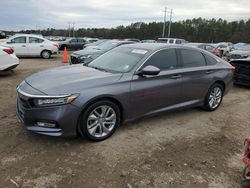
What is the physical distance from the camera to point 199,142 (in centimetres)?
446

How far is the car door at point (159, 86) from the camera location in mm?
4504

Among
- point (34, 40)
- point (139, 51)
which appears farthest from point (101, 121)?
point (34, 40)

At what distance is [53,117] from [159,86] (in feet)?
6.55

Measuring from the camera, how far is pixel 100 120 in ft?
13.7

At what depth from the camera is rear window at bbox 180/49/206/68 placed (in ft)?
17.6

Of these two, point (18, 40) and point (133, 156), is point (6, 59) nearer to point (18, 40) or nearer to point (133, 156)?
point (133, 156)

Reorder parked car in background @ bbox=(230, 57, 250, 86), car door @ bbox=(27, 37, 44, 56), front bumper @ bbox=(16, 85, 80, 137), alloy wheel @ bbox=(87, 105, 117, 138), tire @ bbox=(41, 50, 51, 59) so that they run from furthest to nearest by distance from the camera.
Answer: tire @ bbox=(41, 50, 51, 59)
car door @ bbox=(27, 37, 44, 56)
parked car in background @ bbox=(230, 57, 250, 86)
alloy wheel @ bbox=(87, 105, 117, 138)
front bumper @ bbox=(16, 85, 80, 137)

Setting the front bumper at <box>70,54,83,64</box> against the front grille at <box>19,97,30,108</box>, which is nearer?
the front grille at <box>19,97,30,108</box>

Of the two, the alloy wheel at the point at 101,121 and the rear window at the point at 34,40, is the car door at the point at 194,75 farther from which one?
the rear window at the point at 34,40

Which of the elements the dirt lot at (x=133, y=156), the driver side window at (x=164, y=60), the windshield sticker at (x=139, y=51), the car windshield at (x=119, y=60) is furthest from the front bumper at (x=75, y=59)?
the driver side window at (x=164, y=60)

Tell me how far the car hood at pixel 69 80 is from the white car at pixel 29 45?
1236 cm

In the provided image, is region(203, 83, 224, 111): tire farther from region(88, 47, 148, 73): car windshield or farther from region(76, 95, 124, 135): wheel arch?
region(76, 95, 124, 135): wheel arch

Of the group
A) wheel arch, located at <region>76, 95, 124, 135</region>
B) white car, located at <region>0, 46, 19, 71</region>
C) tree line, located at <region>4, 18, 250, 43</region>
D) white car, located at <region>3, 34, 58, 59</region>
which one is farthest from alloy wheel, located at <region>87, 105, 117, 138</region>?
tree line, located at <region>4, 18, 250, 43</region>

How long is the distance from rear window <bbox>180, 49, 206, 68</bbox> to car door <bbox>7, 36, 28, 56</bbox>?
12.9 meters
